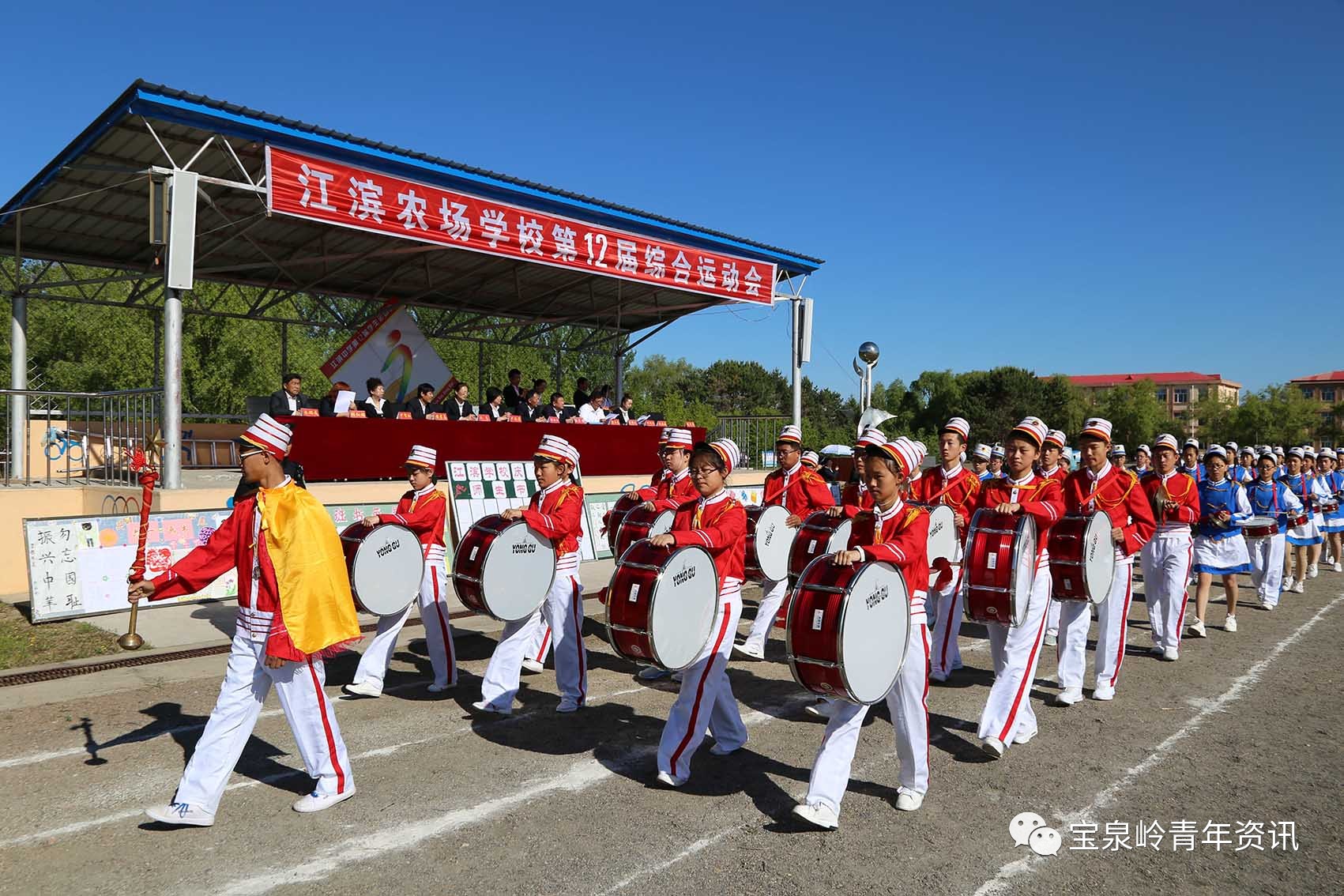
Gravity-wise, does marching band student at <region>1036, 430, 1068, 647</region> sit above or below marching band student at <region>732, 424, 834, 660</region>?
above

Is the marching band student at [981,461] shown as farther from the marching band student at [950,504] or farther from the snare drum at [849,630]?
the snare drum at [849,630]

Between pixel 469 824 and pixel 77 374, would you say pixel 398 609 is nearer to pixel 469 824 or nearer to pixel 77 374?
pixel 469 824

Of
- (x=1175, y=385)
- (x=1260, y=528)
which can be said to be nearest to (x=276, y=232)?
(x=1260, y=528)

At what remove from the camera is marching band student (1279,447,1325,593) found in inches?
520

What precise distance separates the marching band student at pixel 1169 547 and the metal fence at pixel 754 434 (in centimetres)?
1216

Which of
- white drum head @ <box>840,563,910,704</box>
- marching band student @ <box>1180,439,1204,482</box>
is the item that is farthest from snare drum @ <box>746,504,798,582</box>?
marching band student @ <box>1180,439,1204,482</box>

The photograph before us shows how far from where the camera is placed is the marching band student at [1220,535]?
9836 mm

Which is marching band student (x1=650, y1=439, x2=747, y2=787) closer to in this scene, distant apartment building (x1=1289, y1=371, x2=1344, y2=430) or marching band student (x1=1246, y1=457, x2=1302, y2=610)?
marching band student (x1=1246, y1=457, x2=1302, y2=610)

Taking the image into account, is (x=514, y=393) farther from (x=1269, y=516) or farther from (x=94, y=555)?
(x=1269, y=516)

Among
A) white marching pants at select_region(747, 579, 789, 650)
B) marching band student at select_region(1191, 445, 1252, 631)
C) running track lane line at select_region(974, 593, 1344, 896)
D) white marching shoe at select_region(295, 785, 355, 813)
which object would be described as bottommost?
running track lane line at select_region(974, 593, 1344, 896)

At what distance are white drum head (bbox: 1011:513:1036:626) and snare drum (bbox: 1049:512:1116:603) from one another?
44 cm

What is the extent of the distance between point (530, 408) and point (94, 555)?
25.3 ft

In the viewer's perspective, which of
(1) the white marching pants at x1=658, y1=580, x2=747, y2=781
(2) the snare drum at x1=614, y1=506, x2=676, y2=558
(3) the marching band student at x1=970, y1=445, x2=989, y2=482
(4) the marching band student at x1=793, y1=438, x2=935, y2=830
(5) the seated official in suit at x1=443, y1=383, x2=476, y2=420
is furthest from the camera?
(5) the seated official in suit at x1=443, y1=383, x2=476, y2=420

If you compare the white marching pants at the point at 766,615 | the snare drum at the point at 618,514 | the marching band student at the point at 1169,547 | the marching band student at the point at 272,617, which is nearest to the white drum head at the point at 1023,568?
the white marching pants at the point at 766,615
